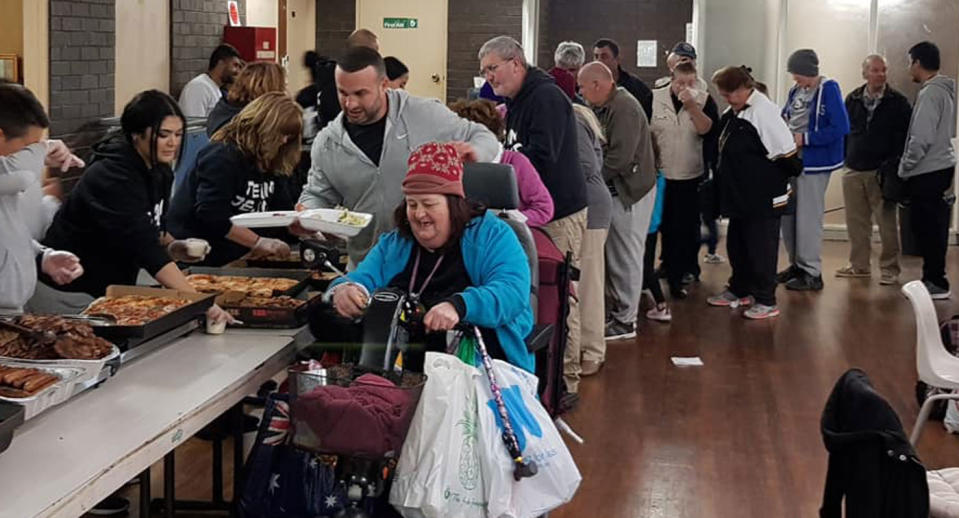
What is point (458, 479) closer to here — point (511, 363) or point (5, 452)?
point (511, 363)

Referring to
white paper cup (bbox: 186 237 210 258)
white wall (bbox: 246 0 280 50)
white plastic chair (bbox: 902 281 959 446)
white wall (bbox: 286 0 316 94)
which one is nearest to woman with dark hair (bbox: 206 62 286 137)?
white paper cup (bbox: 186 237 210 258)

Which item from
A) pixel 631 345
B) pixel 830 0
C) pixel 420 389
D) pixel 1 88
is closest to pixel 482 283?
pixel 420 389

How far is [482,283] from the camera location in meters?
4.14

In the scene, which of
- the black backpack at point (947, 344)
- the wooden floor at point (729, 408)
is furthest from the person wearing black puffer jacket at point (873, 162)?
the black backpack at point (947, 344)

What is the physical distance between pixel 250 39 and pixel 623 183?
13.9ft

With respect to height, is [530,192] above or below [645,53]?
below

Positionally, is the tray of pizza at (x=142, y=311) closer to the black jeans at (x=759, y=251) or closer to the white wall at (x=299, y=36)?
the black jeans at (x=759, y=251)

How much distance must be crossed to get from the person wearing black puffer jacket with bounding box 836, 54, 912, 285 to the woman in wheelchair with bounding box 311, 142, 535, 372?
20.6ft

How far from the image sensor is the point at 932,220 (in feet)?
30.6

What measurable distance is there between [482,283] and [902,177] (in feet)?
20.4

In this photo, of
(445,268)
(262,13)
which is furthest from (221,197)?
(262,13)

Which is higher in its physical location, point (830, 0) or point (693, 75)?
point (830, 0)

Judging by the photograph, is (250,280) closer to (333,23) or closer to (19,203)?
(19,203)

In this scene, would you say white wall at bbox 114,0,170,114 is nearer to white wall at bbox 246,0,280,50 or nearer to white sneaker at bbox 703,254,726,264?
white wall at bbox 246,0,280,50
